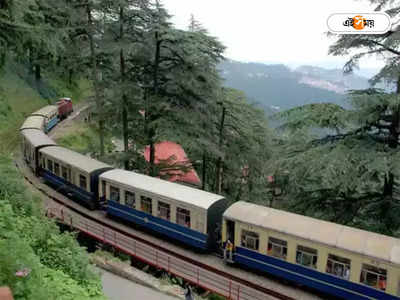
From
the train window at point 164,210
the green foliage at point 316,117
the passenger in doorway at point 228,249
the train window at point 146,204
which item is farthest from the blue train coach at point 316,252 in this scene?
the train window at point 146,204

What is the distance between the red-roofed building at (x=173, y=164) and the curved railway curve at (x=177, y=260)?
4879 mm

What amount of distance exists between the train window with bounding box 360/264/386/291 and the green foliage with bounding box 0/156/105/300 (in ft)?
27.5

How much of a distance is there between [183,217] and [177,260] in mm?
1818

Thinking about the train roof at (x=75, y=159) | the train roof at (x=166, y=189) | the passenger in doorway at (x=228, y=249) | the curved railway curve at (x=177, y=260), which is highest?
the train roof at (x=75, y=159)

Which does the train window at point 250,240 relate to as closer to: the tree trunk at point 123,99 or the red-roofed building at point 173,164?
the red-roofed building at point 173,164

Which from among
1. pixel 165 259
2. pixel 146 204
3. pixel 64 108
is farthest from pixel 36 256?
pixel 64 108

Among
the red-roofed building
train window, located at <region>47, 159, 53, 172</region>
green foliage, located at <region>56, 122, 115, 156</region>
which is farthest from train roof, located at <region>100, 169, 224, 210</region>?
green foliage, located at <region>56, 122, 115, 156</region>

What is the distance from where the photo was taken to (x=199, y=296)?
14.0m

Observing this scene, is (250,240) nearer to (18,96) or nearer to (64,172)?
(64,172)

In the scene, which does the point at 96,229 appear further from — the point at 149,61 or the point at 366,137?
the point at 366,137

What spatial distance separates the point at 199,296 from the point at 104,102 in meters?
14.1

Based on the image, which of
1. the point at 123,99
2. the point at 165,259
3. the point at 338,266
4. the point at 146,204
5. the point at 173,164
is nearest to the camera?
the point at 338,266

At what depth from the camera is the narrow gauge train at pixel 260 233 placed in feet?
40.2

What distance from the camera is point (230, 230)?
50.4 feet
